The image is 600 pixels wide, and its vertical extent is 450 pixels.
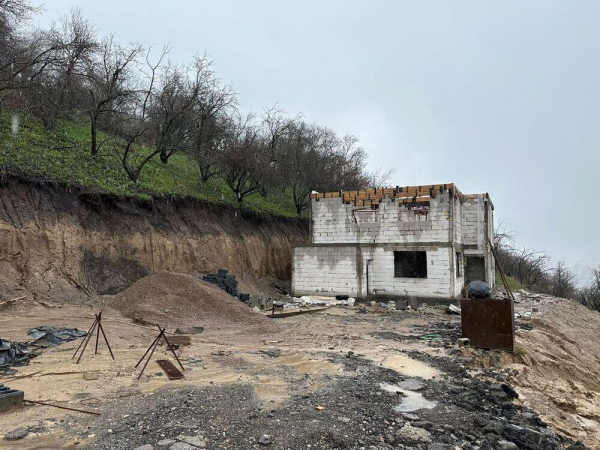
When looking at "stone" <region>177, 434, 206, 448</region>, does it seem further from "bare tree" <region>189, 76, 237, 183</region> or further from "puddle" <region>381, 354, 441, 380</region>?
"bare tree" <region>189, 76, 237, 183</region>

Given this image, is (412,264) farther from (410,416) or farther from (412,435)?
(412,435)

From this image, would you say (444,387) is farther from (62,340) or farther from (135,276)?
(135,276)

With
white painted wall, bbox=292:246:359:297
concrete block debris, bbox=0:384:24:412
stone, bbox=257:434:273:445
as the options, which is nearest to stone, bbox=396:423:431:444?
stone, bbox=257:434:273:445

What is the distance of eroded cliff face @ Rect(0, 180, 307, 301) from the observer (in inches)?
504

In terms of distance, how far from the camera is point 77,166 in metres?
16.3

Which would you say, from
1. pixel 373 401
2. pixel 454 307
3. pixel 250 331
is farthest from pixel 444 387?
pixel 454 307

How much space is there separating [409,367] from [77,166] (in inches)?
585

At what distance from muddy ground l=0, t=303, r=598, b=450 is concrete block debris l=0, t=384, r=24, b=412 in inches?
7.3

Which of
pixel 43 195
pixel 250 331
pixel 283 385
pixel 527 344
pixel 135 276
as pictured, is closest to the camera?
pixel 283 385

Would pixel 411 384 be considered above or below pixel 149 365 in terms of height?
below

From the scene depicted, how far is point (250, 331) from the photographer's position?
11.8 metres

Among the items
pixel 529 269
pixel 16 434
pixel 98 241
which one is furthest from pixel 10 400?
pixel 529 269

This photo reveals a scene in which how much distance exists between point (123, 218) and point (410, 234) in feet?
41.1

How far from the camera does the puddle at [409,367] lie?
25.0ft
